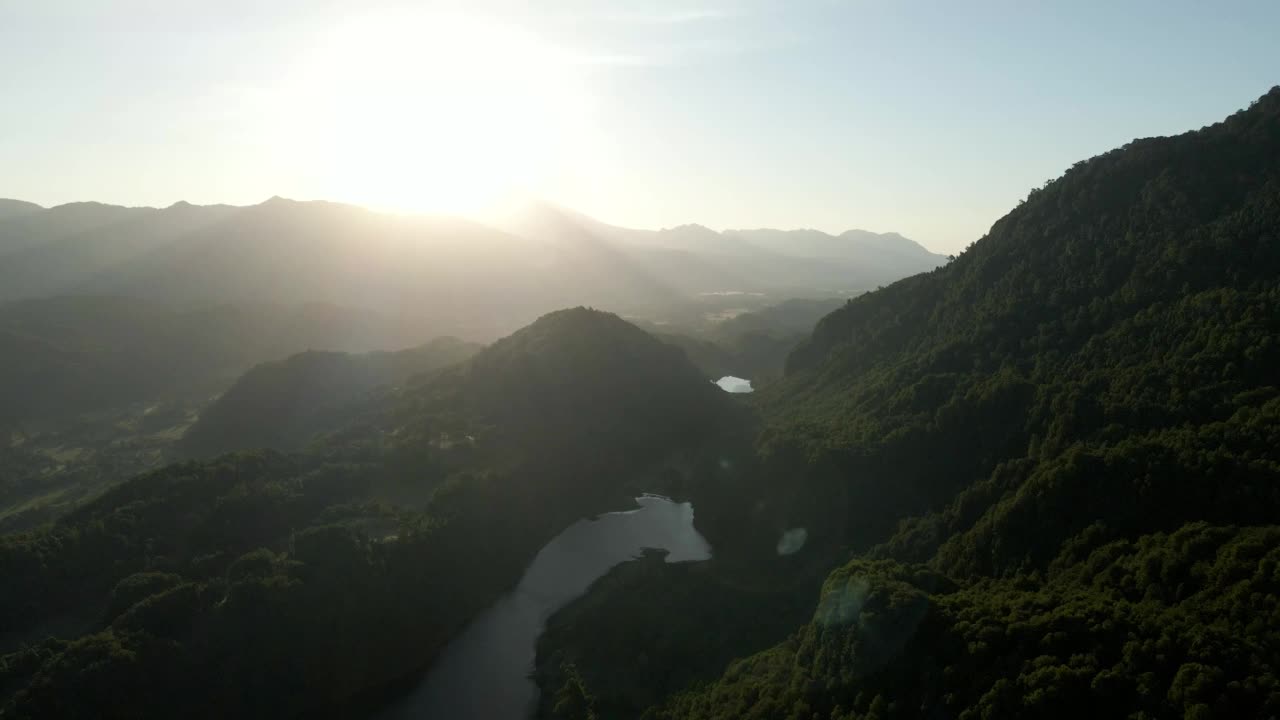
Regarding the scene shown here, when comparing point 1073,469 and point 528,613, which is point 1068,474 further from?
point 528,613

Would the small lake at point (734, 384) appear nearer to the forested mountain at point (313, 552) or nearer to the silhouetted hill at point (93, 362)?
the forested mountain at point (313, 552)

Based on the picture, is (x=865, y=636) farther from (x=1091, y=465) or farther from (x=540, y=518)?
(x=540, y=518)

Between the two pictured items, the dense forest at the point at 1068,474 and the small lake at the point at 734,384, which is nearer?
the dense forest at the point at 1068,474

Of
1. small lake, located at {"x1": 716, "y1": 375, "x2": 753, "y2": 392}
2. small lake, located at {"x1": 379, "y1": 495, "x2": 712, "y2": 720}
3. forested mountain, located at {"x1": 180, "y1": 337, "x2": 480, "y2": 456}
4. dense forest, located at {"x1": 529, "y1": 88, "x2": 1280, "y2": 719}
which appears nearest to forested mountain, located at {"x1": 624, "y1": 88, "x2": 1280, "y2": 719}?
dense forest, located at {"x1": 529, "y1": 88, "x2": 1280, "y2": 719}

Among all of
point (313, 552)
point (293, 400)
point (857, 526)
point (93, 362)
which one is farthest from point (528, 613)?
point (93, 362)

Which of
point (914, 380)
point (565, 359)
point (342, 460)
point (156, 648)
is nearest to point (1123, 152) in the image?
point (914, 380)

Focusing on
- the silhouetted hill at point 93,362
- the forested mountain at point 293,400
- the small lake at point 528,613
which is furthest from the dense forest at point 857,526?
the silhouetted hill at point 93,362

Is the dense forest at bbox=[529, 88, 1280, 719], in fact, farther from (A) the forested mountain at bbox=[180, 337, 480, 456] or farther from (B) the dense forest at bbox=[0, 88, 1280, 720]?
(A) the forested mountain at bbox=[180, 337, 480, 456]

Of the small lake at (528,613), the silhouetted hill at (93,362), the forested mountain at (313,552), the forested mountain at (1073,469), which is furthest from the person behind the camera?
the silhouetted hill at (93,362)
